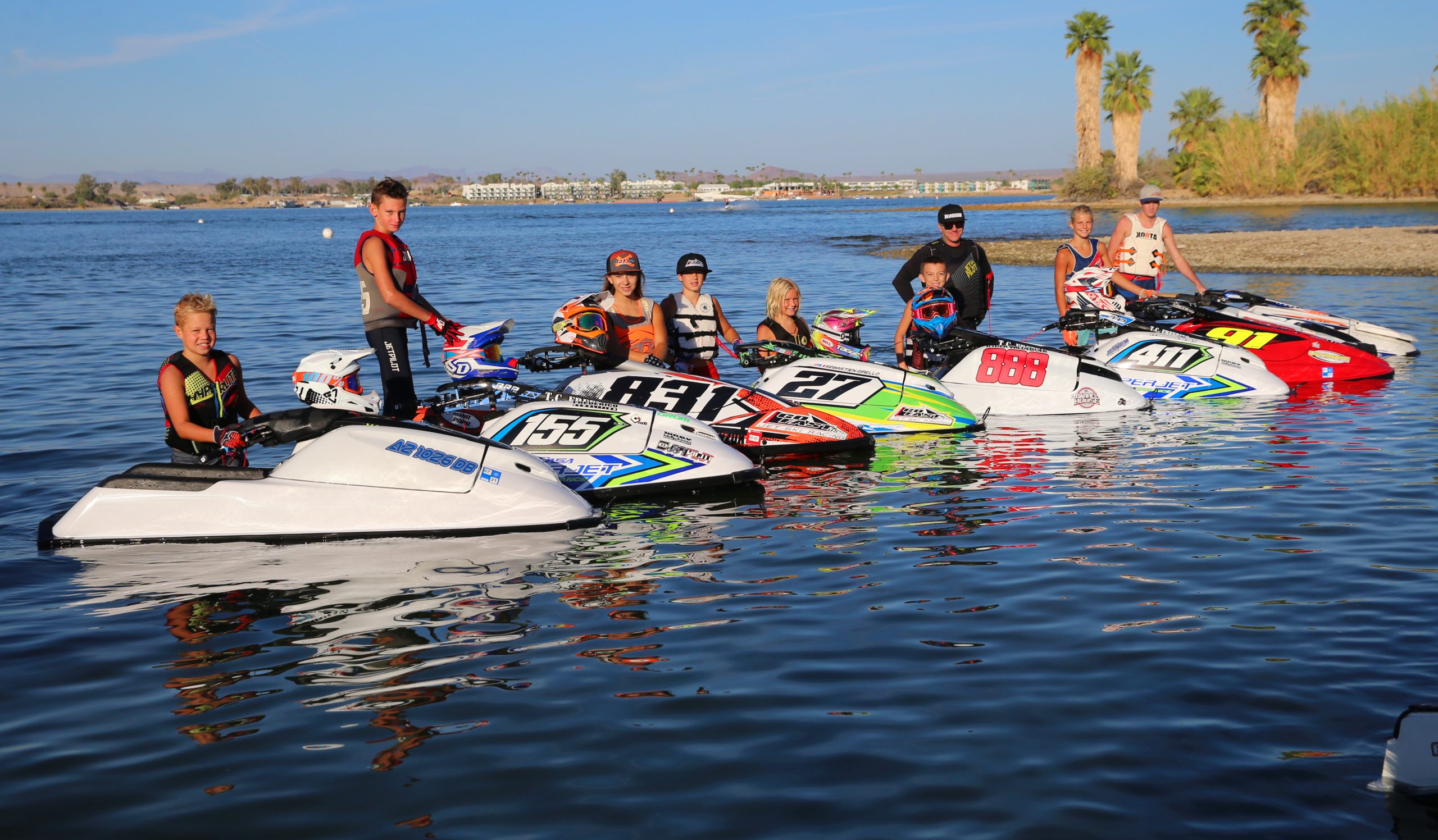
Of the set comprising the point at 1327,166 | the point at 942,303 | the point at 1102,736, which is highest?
the point at 1327,166

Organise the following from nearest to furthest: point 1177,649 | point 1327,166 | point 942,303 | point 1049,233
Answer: point 1177,649
point 942,303
point 1049,233
point 1327,166

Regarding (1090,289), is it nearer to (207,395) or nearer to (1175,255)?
(1175,255)

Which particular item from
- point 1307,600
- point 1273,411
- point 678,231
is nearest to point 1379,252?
Answer: point 1273,411

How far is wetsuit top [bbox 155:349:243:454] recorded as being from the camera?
25.8ft

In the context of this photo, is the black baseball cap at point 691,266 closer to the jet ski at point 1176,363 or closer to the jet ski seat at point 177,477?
the jet ski seat at point 177,477

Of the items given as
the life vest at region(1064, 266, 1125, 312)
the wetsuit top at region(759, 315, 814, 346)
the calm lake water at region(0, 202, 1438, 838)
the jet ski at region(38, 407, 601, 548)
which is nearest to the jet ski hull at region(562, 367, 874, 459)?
the calm lake water at region(0, 202, 1438, 838)

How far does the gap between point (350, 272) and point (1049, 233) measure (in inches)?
1332

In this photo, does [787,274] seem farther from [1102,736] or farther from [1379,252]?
[1102,736]

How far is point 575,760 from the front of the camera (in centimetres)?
462

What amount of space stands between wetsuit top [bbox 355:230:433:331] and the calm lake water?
216 cm

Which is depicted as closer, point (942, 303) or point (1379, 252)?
point (942, 303)

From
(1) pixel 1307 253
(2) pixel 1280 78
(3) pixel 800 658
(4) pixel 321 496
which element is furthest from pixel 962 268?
(2) pixel 1280 78

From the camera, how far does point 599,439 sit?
30.1 feet

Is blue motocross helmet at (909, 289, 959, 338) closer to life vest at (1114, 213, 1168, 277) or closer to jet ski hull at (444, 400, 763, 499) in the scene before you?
life vest at (1114, 213, 1168, 277)
